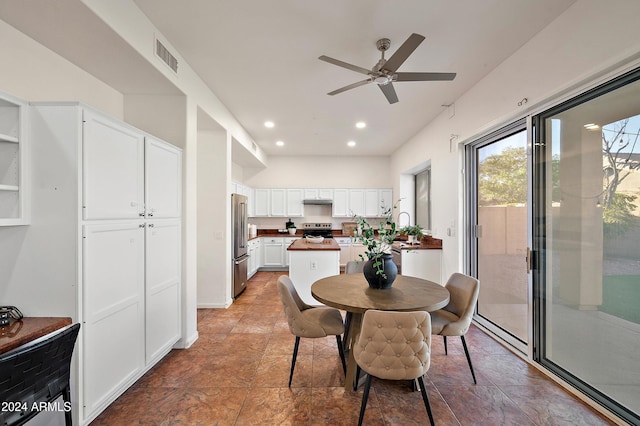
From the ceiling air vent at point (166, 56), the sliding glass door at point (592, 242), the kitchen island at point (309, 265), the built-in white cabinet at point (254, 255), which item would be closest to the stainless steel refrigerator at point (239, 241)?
the built-in white cabinet at point (254, 255)

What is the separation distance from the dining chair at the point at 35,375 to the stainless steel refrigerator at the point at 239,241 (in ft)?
9.62

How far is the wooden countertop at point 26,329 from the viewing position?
1.33 meters

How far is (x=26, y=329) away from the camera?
58.1 inches

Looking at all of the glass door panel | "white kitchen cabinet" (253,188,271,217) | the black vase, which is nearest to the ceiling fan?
the glass door panel

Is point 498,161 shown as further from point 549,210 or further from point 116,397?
point 116,397

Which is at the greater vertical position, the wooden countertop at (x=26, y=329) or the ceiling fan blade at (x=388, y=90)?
the ceiling fan blade at (x=388, y=90)

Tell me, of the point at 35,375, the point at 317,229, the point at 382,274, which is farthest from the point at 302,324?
the point at 317,229

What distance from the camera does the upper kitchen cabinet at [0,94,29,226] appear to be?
1.56 metres

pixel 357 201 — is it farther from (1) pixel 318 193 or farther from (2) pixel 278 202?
(2) pixel 278 202

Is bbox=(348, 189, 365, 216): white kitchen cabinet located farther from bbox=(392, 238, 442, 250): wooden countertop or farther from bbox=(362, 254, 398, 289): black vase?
bbox=(362, 254, 398, 289): black vase

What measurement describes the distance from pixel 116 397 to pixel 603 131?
4012 millimetres

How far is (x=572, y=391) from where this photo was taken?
2.08 m

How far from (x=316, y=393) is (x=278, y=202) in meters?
5.20

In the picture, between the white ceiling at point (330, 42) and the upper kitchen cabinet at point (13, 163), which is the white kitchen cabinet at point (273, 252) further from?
the upper kitchen cabinet at point (13, 163)
